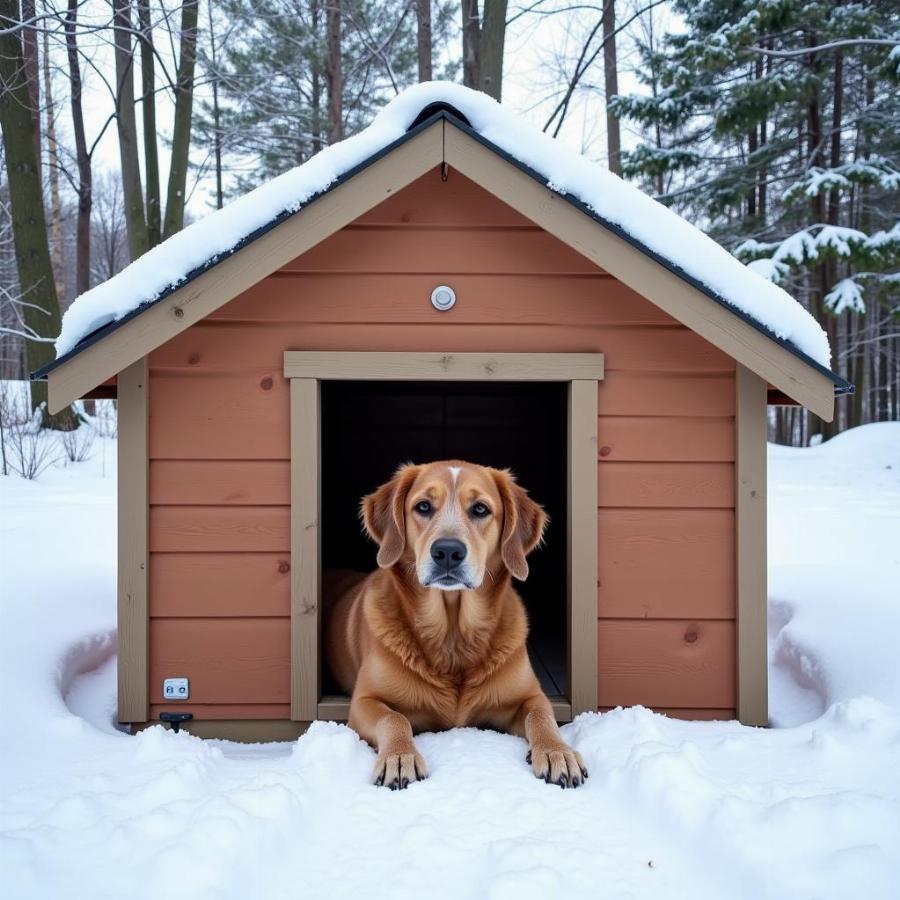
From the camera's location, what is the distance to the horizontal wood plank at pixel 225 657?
328 cm

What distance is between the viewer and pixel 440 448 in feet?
20.6

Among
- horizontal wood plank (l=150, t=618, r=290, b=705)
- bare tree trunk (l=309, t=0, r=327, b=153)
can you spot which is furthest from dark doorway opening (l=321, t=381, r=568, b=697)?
bare tree trunk (l=309, t=0, r=327, b=153)

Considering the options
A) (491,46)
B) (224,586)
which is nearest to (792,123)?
(491,46)

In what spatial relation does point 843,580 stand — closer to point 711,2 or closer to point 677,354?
point 677,354

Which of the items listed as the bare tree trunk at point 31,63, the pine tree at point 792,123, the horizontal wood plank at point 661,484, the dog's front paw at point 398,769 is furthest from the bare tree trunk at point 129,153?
the dog's front paw at point 398,769

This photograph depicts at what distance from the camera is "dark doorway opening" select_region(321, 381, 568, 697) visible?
604 centimetres

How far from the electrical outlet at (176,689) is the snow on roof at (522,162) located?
146 cm

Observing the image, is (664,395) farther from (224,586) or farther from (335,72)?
(335,72)

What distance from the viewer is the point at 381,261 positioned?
3.30 m

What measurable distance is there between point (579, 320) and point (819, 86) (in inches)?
496

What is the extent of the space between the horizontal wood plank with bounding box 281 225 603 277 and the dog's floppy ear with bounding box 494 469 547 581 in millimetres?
922

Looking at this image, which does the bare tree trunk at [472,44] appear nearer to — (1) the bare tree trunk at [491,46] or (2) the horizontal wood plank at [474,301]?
(1) the bare tree trunk at [491,46]

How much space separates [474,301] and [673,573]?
1.48 m

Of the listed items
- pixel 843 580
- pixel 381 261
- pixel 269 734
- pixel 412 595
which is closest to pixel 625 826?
pixel 412 595
